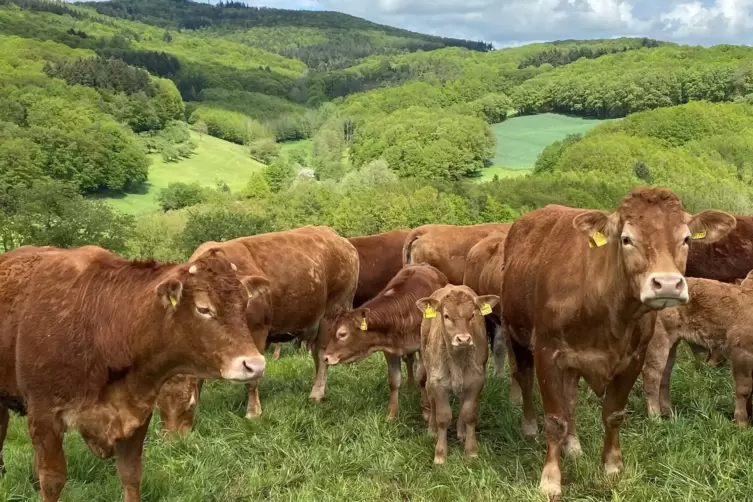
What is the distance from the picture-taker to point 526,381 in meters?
6.52

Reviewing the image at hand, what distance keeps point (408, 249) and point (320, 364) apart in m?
3.82

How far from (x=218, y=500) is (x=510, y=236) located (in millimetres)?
4039

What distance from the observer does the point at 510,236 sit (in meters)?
6.73

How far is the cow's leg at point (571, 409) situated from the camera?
16.6ft

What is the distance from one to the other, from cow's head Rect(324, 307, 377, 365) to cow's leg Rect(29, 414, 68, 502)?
11.4 ft

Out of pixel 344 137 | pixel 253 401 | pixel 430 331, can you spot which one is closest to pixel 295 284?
pixel 253 401

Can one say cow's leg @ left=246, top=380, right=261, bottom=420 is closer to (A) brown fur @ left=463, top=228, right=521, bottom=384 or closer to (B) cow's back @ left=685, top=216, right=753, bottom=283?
(A) brown fur @ left=463, top=228, right=521, bottom=384

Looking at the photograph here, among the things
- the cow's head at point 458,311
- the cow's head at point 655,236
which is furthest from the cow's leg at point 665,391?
the cow's head at point 655,236

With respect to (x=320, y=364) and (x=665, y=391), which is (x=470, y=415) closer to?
(x=665, y=391)

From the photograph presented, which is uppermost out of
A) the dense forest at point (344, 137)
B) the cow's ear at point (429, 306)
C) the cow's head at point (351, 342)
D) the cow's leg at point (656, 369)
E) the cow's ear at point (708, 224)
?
the cow's ear at point (708, 224)

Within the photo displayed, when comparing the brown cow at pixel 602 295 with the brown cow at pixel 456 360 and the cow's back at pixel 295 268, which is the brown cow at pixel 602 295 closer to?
the brown cow at pixel 456 360

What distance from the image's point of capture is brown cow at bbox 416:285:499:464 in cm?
590

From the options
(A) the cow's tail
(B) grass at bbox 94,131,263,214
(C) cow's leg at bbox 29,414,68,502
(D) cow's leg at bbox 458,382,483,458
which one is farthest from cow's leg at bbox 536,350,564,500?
(B) grass at bbox 94,131,263,214

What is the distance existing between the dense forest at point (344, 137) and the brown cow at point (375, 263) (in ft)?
Answer: 130
